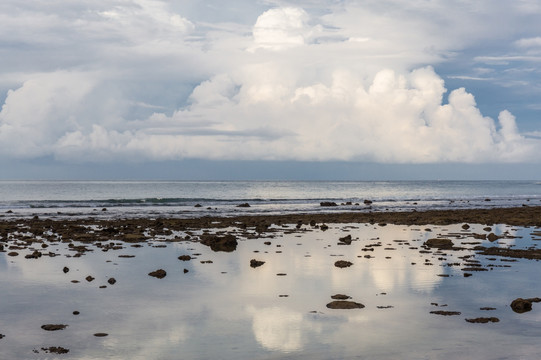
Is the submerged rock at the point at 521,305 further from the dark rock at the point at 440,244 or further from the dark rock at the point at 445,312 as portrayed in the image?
the dark rock at the point at 440,244

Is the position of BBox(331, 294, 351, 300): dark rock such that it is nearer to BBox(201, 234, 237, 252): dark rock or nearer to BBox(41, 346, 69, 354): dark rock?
BBox(41, 346, 69, 354): dark rock

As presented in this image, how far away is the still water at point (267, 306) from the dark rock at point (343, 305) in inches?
12.0

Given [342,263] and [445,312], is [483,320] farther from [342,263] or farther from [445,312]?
[342,263]

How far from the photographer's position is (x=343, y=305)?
14.4 meters

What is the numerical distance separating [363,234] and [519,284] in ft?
58.2

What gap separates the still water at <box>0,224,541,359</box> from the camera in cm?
1084

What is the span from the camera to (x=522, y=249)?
26.3 m

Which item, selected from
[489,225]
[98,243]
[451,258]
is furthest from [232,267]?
[489,225]

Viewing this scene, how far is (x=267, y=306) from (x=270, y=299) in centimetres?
87

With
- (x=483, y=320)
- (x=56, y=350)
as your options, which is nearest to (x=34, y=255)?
(x=56, y=350)

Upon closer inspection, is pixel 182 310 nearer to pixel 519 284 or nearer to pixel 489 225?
pixel 519 284

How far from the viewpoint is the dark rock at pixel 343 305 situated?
14.3 m

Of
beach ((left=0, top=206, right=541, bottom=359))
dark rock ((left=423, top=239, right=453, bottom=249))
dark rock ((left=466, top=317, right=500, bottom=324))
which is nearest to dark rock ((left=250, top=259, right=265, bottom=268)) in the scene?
beach ((left=0, top=206, right=541, bottom=359))

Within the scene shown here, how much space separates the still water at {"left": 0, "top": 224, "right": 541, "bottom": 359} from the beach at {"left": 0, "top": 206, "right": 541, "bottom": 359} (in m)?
0.05
